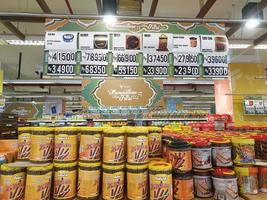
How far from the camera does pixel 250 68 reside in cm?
824

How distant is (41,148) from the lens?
1.84m

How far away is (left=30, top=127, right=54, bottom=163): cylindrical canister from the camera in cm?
183

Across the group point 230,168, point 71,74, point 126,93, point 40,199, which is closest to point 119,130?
point 40,199

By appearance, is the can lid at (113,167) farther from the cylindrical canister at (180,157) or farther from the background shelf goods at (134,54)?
the background shelf goods at (134,54)

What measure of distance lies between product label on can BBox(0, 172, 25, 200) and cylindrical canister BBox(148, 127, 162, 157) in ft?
3.36

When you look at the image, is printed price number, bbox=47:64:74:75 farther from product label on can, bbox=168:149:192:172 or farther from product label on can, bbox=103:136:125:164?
product label on can, bbox=168:149:192:172

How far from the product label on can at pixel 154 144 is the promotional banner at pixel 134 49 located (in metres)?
1.49

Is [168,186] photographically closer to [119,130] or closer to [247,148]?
[119,130]

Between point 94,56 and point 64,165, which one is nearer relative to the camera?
point 64,165

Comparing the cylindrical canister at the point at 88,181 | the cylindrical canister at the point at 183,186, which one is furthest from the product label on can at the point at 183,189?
the cylindrical canister at the point at 88,181

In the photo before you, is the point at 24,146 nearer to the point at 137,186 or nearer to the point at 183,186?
the point at 137,186

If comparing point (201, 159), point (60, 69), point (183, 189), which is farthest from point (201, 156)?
point (60, 69)

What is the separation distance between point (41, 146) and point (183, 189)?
3.59 ft

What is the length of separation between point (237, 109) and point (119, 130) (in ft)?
23.1
